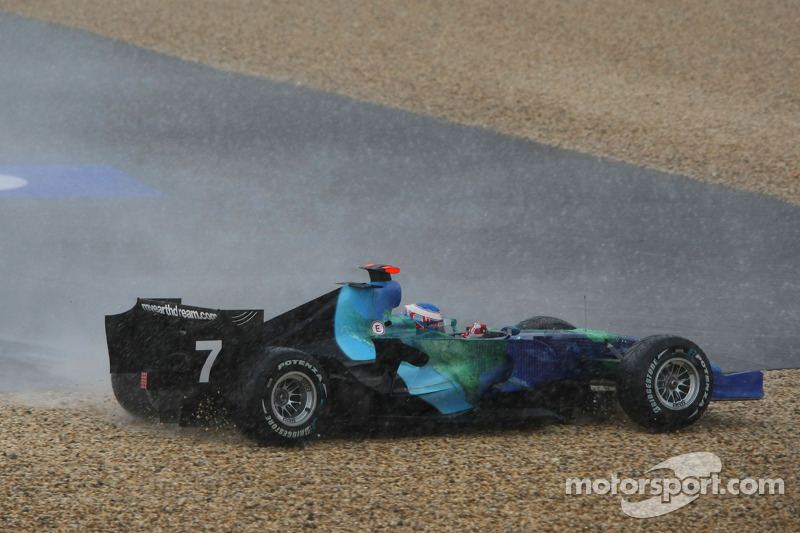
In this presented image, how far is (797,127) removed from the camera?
1922cm

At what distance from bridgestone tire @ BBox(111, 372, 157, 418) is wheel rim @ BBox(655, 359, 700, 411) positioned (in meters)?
3.79

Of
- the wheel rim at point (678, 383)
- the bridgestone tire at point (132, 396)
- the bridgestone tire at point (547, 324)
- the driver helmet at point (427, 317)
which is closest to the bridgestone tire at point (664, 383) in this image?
the wheel rim at point (678, 383)

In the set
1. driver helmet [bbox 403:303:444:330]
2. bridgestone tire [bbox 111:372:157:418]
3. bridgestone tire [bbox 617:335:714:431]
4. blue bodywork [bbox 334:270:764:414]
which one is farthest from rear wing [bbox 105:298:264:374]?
bridgestone tire [bbox 617:335:714:431]

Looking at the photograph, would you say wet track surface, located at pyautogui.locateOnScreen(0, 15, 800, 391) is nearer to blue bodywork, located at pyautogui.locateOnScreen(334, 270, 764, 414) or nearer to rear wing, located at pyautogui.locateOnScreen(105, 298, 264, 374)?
rear wing, located at pyautogui.locateOnScreen(105, 298, 264, 374)

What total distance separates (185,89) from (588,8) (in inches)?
442

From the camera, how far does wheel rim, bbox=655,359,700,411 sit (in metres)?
7.04

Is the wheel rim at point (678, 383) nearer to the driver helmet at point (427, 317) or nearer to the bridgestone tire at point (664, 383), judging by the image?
the bridgestone tire at point (664, 383)

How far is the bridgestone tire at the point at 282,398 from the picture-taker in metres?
6.40

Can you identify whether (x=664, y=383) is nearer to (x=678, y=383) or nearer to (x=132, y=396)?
(x=678, y=383)

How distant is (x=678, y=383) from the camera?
710cm

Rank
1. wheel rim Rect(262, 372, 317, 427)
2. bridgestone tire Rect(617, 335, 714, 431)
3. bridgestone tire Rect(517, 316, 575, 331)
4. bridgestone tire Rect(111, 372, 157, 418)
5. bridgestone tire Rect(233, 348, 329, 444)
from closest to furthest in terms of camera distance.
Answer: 1. bridgestone tire Rect(233, 348, 329, 444)
2. wheel rim Rect(262, 372, 317, 427)
3. bridgestone tire Rect(617, 335, 714, 431)
4. bridgestone tire Rect(111, 372, 157, 418)
5. bridgestone tire Rect(517, 316, 575, 331)

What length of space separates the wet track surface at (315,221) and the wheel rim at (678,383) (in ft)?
8.69

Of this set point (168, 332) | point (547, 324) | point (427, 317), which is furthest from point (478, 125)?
point (168, 332)

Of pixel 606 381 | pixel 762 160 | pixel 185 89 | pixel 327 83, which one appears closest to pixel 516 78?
pixel 327 83
